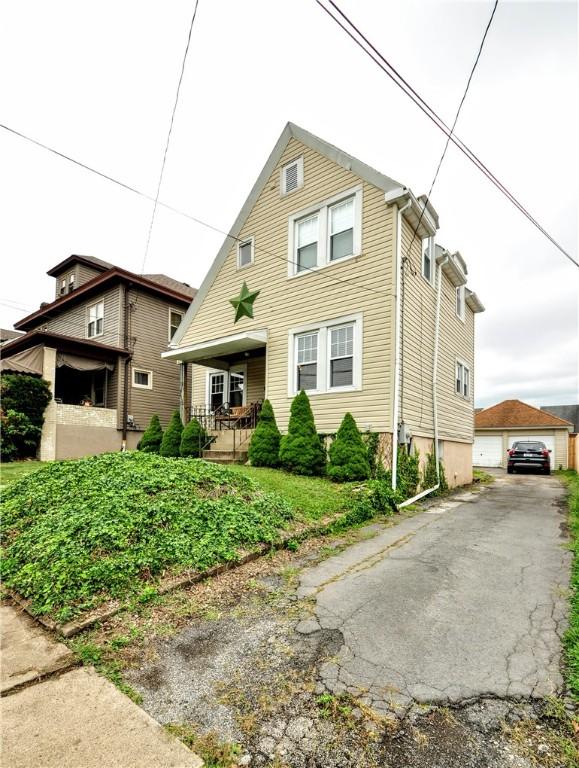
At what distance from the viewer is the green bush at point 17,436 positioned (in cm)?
1314

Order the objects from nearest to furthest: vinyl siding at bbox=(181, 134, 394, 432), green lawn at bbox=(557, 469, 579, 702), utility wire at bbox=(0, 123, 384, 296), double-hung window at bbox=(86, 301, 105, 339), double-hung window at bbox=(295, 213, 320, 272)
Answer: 1. green lawn at bbox=(557, 469, 579, 702)
2. utility wire at bbox=(0, 123, 384, 296)
3. vinyl siding at bbox=(181, 134, 394, 432)
4. double-hung window at bbox=(295, 213, 320, 272)
5. double-hung window at bbox=(86, 301, 105, 339)

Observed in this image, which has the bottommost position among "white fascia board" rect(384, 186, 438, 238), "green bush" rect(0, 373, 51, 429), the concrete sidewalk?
A: the concrete sidewalk

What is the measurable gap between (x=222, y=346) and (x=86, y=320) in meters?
10.7

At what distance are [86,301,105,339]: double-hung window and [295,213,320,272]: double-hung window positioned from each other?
1123cm

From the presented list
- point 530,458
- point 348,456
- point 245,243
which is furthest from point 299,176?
point 530,458

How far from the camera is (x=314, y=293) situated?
35.1ft

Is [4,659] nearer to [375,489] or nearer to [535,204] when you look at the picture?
[375,489]

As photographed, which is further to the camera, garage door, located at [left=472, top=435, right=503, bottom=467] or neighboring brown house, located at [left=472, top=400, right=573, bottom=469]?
garage door, located at [left=472, top=435, right=503, bottom=467]

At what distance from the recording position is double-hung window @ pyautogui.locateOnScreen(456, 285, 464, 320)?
14.0 metres

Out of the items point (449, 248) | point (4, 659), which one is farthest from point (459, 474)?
point (4, 659)

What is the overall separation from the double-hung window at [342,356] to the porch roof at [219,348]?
218cm

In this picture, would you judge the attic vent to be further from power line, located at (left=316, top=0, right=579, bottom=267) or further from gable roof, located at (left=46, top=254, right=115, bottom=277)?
gable roof, located at (left=46, top=254, right=115, bottom=277)

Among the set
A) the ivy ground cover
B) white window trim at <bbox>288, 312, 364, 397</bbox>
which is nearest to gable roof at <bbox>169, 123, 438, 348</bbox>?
white window trim at <bbox>288, 312, 364, 397</bbox>

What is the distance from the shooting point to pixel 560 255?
8.60 metres
